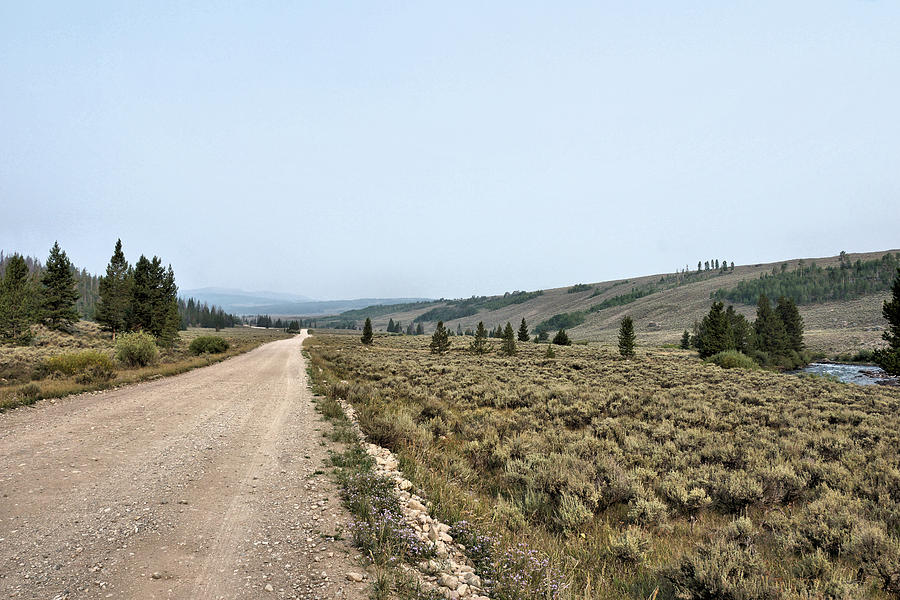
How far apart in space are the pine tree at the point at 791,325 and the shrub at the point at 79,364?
75.8 m

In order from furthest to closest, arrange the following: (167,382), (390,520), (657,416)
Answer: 1. (167,382)
2. (657,416)
3. (390,520)

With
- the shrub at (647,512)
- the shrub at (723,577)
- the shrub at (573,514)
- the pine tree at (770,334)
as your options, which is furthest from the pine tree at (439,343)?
the pine tree at (770,334)

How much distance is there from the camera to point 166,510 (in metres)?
5.24

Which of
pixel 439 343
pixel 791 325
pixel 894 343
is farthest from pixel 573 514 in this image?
pixel 791 325

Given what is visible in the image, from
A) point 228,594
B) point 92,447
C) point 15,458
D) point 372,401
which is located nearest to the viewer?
point 228,594

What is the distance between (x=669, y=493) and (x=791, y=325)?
7186 cm

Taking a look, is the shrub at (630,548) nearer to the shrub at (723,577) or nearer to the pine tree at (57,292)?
the shrub at (723,577)

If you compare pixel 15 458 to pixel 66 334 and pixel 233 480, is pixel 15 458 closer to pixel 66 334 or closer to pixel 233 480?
pixel 233 480

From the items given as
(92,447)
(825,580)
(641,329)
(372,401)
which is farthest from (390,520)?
(641,329)

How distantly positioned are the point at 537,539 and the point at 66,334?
63503mm

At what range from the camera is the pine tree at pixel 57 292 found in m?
45.9

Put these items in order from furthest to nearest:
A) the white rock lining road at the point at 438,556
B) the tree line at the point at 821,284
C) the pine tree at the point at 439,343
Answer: the tree line at the point at 821,284 → the pine tree at the point at 439,343 → the white rock lining road at the point at 438,556

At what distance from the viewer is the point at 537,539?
511cm

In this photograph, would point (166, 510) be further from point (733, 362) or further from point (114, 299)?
point (114, 299)
